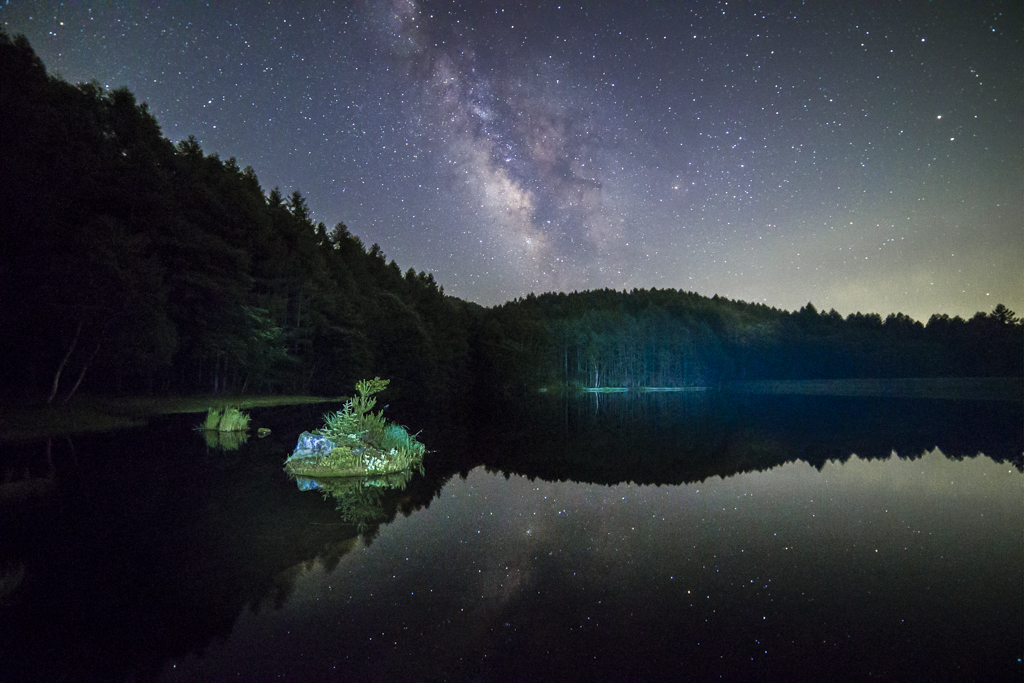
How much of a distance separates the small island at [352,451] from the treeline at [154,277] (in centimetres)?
1440

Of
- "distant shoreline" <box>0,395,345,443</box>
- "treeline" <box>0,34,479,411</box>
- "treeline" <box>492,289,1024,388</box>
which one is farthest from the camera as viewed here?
"treeline" <box>492,289,1024,388</box>

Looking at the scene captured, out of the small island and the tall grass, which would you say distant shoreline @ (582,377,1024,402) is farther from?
the tall grass

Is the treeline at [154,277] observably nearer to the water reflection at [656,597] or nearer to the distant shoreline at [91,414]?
the distant shoreline at [91,414]

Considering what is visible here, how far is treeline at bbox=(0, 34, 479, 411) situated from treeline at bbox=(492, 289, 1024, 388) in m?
32.5

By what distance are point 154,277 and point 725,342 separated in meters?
106

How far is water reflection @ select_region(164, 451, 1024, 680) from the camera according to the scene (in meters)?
4.17

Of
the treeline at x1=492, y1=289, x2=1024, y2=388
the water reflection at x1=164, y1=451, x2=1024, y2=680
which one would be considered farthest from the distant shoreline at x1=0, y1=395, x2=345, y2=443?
the treeline at x1=492, y1=289, x2=1024, y2=388

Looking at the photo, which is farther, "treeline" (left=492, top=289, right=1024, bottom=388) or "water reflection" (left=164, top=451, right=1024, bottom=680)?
"treeline" (left=492, top=289, right=1024, bottom=388)

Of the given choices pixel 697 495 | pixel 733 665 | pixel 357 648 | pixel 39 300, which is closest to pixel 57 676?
pixel 357 648

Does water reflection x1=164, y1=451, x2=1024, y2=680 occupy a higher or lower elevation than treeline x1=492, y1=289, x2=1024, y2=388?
lower

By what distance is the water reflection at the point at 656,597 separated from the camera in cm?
417

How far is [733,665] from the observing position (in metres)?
4.13

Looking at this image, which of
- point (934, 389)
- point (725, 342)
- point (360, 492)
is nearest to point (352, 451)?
point (360, 492)

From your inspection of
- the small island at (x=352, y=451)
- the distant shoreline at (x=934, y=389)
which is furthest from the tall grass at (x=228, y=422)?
the distant shoreline at (x=934, y=389)
